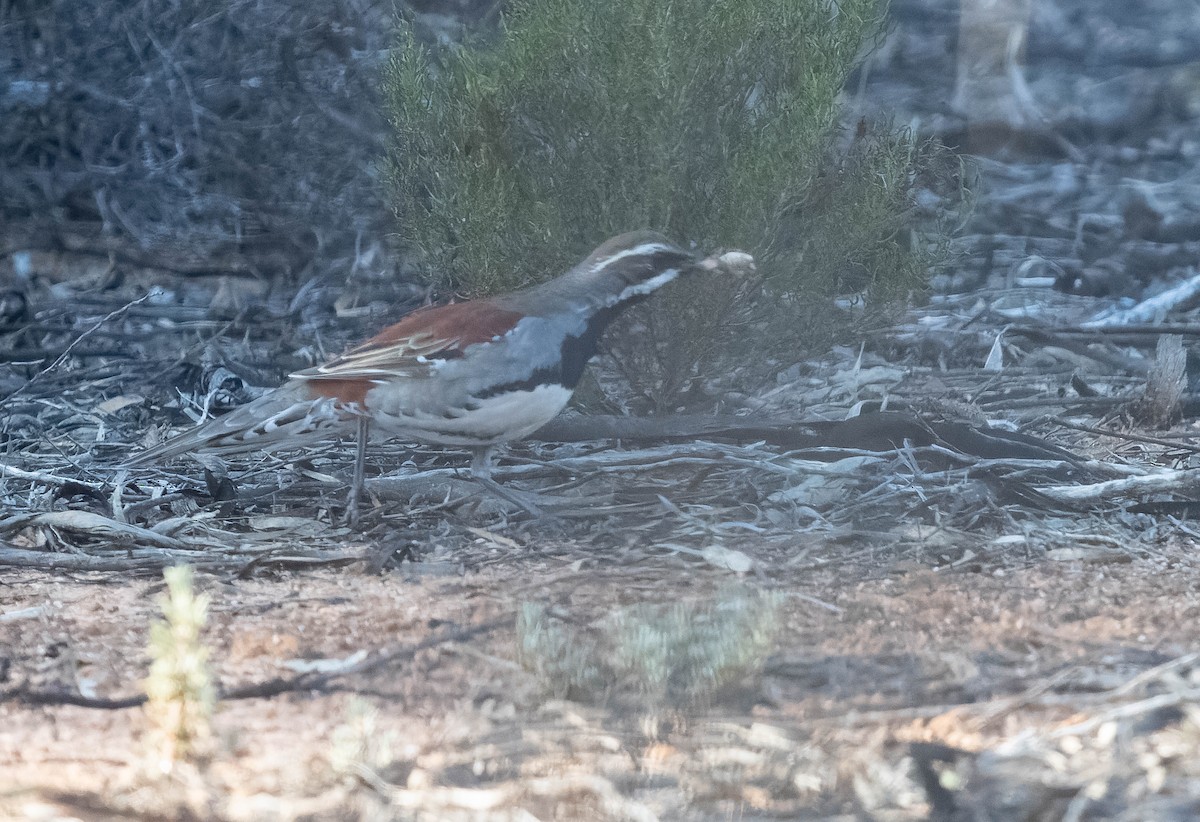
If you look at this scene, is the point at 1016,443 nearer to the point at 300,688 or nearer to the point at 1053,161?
the point at 300,688

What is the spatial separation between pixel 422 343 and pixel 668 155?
116 cm

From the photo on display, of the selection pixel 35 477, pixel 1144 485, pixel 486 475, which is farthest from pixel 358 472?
pixel 1144 485

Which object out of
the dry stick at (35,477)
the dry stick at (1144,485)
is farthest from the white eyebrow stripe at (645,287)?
the dry stick at (35,477)

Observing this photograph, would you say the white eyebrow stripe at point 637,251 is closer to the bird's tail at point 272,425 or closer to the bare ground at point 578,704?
the bird's tail at point 272,425

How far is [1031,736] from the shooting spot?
248 centimetres

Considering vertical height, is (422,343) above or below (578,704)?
above

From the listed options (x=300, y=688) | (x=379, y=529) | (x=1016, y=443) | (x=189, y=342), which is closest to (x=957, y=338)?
(x=1016, y=443)

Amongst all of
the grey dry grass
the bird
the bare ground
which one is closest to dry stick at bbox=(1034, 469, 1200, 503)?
the bare ground

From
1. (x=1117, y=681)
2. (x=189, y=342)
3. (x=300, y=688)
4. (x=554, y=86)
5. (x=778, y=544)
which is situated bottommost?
(x=189, y=342)

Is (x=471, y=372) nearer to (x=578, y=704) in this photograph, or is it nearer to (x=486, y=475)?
(x=486, y=475)

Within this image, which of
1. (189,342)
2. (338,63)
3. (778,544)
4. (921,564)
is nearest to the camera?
(921,564)

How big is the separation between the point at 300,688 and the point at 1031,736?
5.17ft

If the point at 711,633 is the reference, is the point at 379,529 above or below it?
below

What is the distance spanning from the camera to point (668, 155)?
15.8 feet
